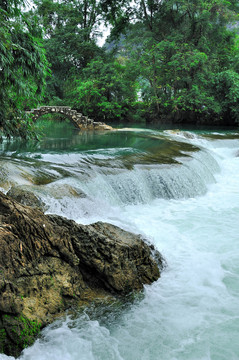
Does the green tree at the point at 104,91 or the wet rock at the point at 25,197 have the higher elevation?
the green tree at the point at 104,91

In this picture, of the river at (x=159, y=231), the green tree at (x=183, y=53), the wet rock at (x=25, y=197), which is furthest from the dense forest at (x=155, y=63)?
the wet rock at (x=25, y=197)

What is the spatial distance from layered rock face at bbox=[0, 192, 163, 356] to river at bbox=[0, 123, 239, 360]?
0.19 meters

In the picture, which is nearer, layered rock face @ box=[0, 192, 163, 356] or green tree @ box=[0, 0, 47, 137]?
layered rock face @ box=[0, 192, 163, 356]

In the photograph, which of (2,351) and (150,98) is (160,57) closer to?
(150,98)

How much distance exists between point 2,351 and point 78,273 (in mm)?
1185

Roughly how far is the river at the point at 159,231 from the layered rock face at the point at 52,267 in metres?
0.19

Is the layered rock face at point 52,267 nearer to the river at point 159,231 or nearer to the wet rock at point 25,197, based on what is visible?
the river at point 159,231

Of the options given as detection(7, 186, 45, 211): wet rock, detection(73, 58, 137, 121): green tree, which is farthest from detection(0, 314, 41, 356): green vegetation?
detection(73, 58, 137, 121): green tree

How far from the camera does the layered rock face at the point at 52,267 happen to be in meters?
2.91

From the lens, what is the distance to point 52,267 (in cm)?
347

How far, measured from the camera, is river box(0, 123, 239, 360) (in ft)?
10.7

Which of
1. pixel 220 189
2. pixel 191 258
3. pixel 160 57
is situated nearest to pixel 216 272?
pixel 191 258

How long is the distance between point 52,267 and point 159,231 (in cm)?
344

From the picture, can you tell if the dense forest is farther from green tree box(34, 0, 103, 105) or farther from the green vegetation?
the green vegetation
